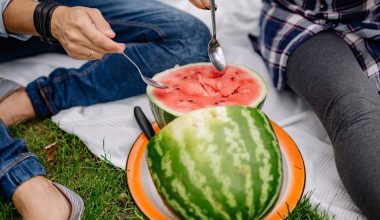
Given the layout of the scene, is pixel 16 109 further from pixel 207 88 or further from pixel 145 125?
pixel 207 88

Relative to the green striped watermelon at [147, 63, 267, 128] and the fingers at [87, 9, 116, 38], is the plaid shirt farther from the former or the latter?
the fingers at [87, 9, 116, 38]

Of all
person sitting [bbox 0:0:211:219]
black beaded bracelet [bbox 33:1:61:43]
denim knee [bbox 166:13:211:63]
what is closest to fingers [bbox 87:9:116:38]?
person sitting [bbox 0:0:211:219]

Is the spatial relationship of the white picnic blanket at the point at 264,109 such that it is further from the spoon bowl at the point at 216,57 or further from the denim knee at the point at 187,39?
the spoon bowl at the point at 216,57

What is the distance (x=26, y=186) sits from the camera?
1494mm

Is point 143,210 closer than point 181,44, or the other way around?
point 143,210

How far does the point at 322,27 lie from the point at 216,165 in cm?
107

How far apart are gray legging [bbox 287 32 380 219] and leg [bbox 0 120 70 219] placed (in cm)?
95

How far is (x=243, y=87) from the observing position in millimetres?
1577

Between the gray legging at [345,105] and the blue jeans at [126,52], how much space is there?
1.70ft

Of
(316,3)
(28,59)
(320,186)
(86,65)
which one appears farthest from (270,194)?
(28,59)

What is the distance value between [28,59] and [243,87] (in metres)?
1.26

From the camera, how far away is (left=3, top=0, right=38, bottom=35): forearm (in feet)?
5.49

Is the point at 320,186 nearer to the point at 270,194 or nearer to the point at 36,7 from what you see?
the point at 270,194

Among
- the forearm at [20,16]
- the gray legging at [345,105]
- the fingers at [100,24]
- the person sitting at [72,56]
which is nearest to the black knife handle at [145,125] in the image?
the person sitting at [72,56]
